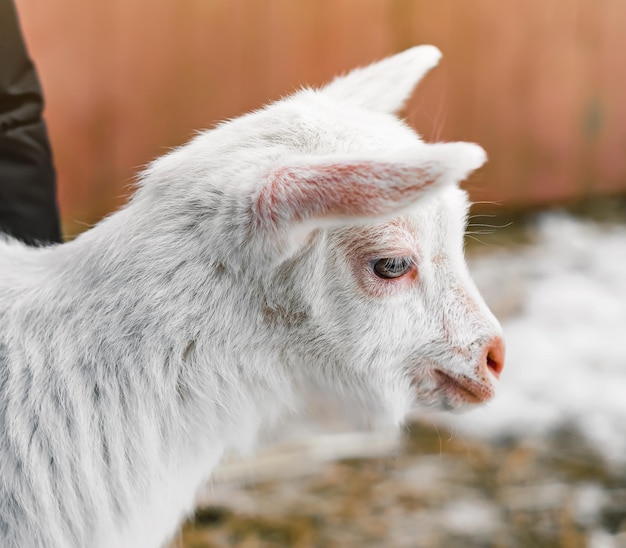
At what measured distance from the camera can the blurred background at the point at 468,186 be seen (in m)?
2.21

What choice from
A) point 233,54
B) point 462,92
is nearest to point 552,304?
point 462,92

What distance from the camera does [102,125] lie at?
330 cm

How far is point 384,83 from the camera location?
4.49 feet

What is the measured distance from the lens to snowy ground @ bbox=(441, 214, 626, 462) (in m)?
2.60

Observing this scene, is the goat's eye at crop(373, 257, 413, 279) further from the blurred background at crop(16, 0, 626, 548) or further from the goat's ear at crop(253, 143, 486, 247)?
the blurred background at crop(16, 0, 626, 548)

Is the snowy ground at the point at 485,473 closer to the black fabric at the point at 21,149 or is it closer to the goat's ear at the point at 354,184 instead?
the black fabric at the point at 21,149

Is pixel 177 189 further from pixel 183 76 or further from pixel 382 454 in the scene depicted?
pixel 183 76

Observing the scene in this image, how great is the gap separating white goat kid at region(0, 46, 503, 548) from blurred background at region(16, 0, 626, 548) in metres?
0.93

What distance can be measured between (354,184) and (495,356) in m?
0.41

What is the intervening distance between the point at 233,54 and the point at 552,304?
1.59 metres

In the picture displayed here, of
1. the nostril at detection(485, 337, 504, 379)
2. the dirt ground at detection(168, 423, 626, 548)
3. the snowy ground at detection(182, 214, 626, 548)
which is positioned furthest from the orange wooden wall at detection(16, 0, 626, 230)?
the nostril at detection(485, 337, 504, 379)

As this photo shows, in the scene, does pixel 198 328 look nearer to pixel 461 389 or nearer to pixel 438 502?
pixel 461 389

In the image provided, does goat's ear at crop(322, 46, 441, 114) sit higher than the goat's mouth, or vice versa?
goat's ear at crop(322, 46, 441, 114)

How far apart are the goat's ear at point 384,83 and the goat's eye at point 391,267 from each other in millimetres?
320
